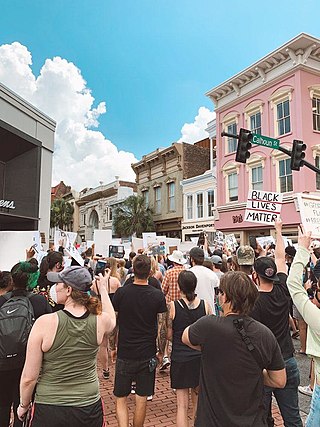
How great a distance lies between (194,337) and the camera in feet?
7.96

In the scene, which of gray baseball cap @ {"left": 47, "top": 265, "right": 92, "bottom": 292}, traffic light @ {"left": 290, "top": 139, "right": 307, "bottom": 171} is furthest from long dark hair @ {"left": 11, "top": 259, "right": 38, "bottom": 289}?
traffic light @ {"left": 290, "top": 139, "right": 307, "bottom": 171}

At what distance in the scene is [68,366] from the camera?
7.98 feet

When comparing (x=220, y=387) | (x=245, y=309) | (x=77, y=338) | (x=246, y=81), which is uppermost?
(x=246, y=81)

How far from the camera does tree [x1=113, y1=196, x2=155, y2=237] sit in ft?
105

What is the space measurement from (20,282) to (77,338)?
4.40ft

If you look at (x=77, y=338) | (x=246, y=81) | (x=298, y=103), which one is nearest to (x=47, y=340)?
(x=77, y=338)

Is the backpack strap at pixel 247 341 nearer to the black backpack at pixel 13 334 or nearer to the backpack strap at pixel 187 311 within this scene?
the backpack strap at pixel 187 311

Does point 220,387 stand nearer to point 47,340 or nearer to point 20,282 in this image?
point 47,340

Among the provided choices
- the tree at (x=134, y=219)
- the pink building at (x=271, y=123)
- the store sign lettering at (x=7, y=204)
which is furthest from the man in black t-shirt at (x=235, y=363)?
the tree at (x=134, y=219)

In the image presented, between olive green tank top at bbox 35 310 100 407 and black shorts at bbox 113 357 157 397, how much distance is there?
4.53ft

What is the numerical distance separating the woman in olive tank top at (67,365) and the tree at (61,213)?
1871 inches

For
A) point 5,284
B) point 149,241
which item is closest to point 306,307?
point 5,284

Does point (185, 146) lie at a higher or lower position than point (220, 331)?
higher

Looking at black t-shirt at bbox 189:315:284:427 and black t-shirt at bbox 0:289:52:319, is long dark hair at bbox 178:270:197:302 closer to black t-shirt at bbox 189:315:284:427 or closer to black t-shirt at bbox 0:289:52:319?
black t-shirt at bbox 0:289:52:319
